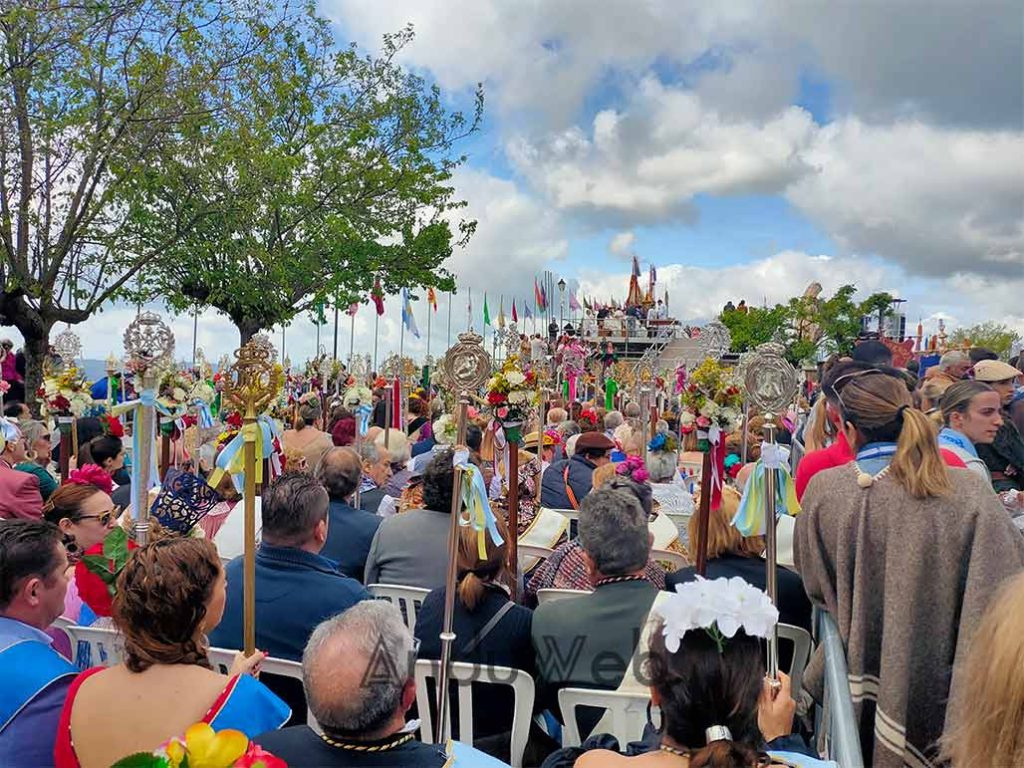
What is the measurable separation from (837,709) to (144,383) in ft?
12.5

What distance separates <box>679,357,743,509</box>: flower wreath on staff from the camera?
4.25 meters

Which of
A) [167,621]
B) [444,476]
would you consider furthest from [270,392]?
[167,621]

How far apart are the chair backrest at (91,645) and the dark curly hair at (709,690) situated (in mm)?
2770

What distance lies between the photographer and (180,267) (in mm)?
20750

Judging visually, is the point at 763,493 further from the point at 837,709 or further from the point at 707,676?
the point at 707,676

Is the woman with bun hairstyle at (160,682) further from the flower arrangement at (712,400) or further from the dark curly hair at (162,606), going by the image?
the flower arrangement at (712,400)

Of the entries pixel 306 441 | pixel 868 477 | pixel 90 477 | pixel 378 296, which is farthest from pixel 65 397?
pixel 378 296

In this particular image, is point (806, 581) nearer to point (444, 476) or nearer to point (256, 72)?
point (444, 476)

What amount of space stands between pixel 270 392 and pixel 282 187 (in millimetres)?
17235

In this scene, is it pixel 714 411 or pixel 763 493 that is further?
pixel 714 411

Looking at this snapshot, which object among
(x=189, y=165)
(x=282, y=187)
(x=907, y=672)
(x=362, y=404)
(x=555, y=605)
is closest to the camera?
(x=907, y=672)

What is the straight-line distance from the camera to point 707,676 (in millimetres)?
1977

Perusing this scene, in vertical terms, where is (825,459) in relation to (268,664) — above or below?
above

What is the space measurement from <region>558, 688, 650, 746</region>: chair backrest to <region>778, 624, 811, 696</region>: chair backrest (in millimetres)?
958
